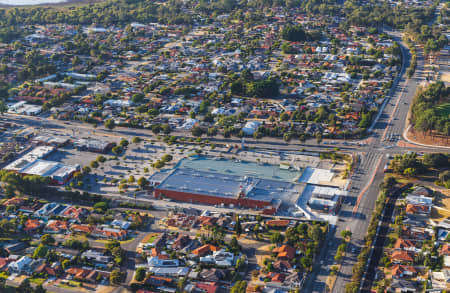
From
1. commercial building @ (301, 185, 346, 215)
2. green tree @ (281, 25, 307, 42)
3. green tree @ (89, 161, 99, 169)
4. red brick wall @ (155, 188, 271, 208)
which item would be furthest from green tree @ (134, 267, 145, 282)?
green tree @ (281, 25, 307, 42)

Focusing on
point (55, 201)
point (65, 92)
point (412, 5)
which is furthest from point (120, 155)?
point (412, 5)

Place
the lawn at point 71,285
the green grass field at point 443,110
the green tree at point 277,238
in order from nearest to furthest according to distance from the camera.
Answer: the lawn at point 71,285 < the green tree at point 277,238 < the green grass field at point 443,110

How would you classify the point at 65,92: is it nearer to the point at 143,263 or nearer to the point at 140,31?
the point at 140,31

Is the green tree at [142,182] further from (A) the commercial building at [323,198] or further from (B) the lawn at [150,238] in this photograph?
(A) the commercial building at [323,198]

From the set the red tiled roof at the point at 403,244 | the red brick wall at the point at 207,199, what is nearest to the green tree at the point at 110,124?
the red brick wall at the point at 207,199

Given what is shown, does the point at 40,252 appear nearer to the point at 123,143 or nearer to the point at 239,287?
the point at 239,287

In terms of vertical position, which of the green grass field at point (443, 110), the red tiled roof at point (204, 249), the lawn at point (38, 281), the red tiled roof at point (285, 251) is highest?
the green grass field at point (443, 110)

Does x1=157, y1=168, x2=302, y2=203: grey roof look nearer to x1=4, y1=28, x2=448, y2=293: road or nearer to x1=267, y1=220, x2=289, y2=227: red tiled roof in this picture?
x1=267, y1=220, x2=289, y2=227: red tiled roof
